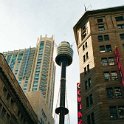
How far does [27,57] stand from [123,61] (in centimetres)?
12595

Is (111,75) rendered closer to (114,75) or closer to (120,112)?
(114,75)

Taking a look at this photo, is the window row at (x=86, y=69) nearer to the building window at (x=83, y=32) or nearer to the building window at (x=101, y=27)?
the building window at (x=101, y=27)

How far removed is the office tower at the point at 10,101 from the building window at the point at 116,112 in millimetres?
18374

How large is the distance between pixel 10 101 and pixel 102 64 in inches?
836

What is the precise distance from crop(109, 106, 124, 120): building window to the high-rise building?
337 ft

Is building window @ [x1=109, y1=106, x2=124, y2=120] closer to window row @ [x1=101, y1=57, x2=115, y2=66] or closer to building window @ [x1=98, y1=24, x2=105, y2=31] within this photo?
window row @ [x1=101, y1=57, x2=115, y2=66]

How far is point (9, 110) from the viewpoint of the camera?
167ft

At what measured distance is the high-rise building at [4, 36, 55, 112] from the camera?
523 feet

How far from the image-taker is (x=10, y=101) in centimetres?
5216

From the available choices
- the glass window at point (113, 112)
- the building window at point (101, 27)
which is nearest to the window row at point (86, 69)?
the building window at point (101, 27)

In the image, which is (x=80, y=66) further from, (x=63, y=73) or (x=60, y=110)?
(x=63, y=73)

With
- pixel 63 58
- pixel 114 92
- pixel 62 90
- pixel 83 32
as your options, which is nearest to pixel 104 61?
pixel 114 92

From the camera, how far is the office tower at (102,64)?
169 feet

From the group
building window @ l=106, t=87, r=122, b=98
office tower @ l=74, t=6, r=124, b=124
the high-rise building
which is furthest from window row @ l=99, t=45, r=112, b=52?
the high-rise building
